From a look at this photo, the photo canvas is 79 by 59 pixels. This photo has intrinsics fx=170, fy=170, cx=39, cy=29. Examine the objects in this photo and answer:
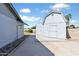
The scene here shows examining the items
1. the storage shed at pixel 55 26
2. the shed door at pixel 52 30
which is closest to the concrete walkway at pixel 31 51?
the storage shed at pixel 55 26

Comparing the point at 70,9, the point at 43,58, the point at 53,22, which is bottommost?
the point at 43,58

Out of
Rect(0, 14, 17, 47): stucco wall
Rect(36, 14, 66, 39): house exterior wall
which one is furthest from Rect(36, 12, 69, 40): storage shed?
Rect(0, 14, 17, 47): stucco wall

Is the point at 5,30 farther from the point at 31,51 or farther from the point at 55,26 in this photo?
the point at 55,26

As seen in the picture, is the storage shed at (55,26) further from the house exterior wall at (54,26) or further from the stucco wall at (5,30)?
the stucco wall at (5,30)

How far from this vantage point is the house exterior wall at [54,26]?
19984mm

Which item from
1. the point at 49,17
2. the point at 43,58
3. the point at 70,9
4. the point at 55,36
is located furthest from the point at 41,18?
the point at 43,58

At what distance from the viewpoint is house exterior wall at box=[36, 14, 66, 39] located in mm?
19984

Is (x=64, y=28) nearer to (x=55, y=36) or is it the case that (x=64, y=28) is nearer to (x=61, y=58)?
(x=55, y=36)

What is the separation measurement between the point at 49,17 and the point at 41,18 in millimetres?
1219

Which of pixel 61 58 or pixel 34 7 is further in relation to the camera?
pixel 34 7


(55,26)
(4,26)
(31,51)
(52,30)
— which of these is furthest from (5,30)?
(52,30)

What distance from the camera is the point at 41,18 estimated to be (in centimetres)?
2152

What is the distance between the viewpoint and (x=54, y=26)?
67.2 ft

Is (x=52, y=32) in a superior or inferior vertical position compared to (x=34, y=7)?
inferior
